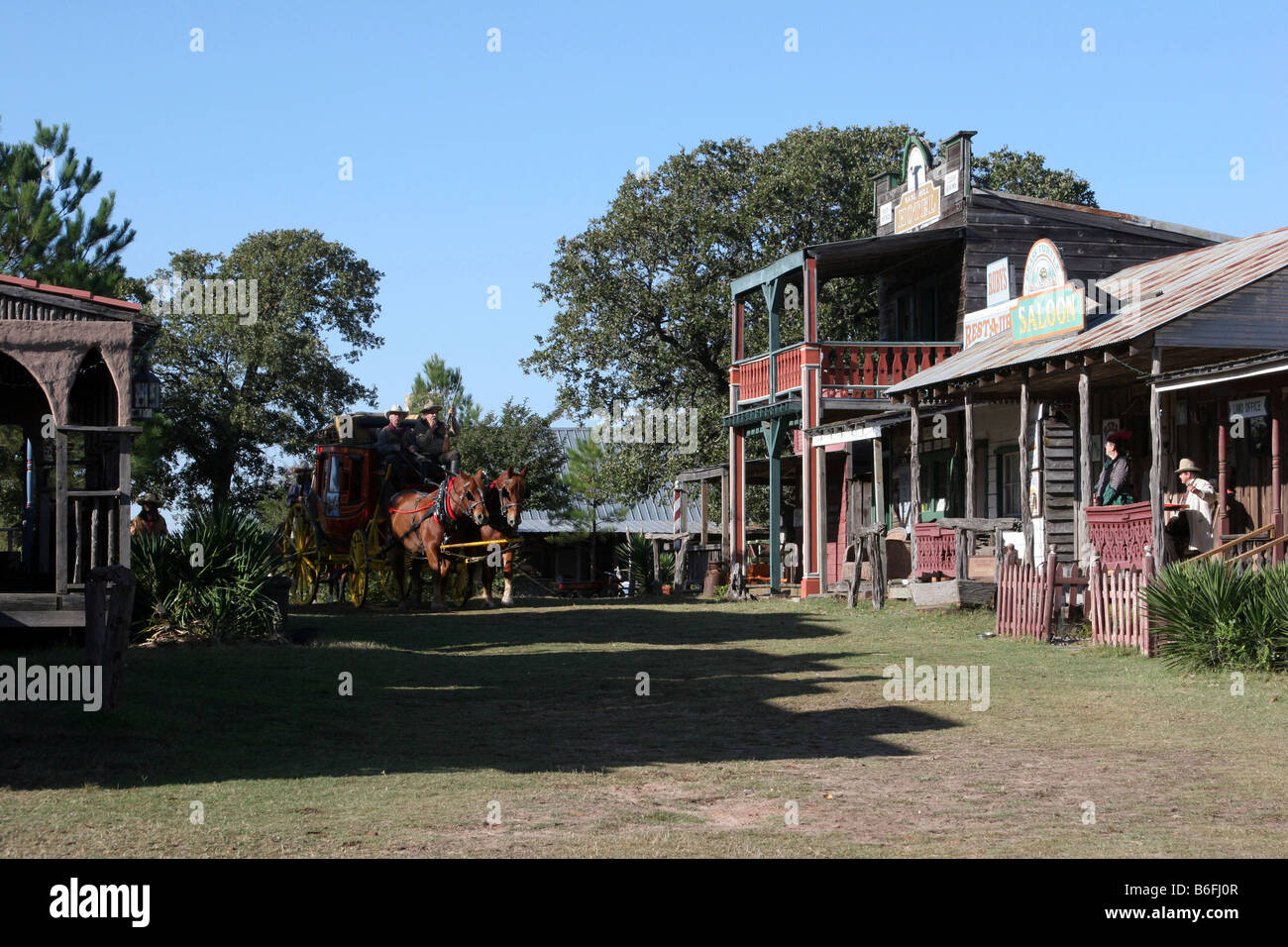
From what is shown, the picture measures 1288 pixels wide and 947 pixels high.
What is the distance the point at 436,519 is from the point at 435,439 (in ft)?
8.51

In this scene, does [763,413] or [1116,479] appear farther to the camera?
[763,413]

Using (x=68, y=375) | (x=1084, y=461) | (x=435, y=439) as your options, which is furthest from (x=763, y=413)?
(x=68, y=375)

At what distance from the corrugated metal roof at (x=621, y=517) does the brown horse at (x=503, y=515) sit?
789 inches

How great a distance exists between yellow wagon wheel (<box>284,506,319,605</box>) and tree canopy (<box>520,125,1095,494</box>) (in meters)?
16.5

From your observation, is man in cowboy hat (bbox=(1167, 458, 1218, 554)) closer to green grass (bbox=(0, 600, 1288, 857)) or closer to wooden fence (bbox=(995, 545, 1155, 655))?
wooden fence (bbox=(995, 545, 1155, 655))

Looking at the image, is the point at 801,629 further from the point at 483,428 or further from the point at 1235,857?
the point at 483,428

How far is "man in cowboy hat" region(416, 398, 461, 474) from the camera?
1031 inches

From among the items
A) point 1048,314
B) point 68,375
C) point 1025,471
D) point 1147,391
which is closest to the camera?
point 68,375

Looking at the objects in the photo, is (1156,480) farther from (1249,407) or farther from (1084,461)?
(1084,461)

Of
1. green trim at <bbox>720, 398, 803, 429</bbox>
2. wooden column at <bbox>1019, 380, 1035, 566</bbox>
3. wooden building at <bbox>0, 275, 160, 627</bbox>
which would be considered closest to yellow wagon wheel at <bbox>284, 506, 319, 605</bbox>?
green trim at <bbox>720, 398, 803, 429</bbox>

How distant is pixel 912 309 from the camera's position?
3131cm

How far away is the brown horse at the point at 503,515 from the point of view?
24156 mm

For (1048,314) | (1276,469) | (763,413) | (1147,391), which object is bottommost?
(1276,469)
